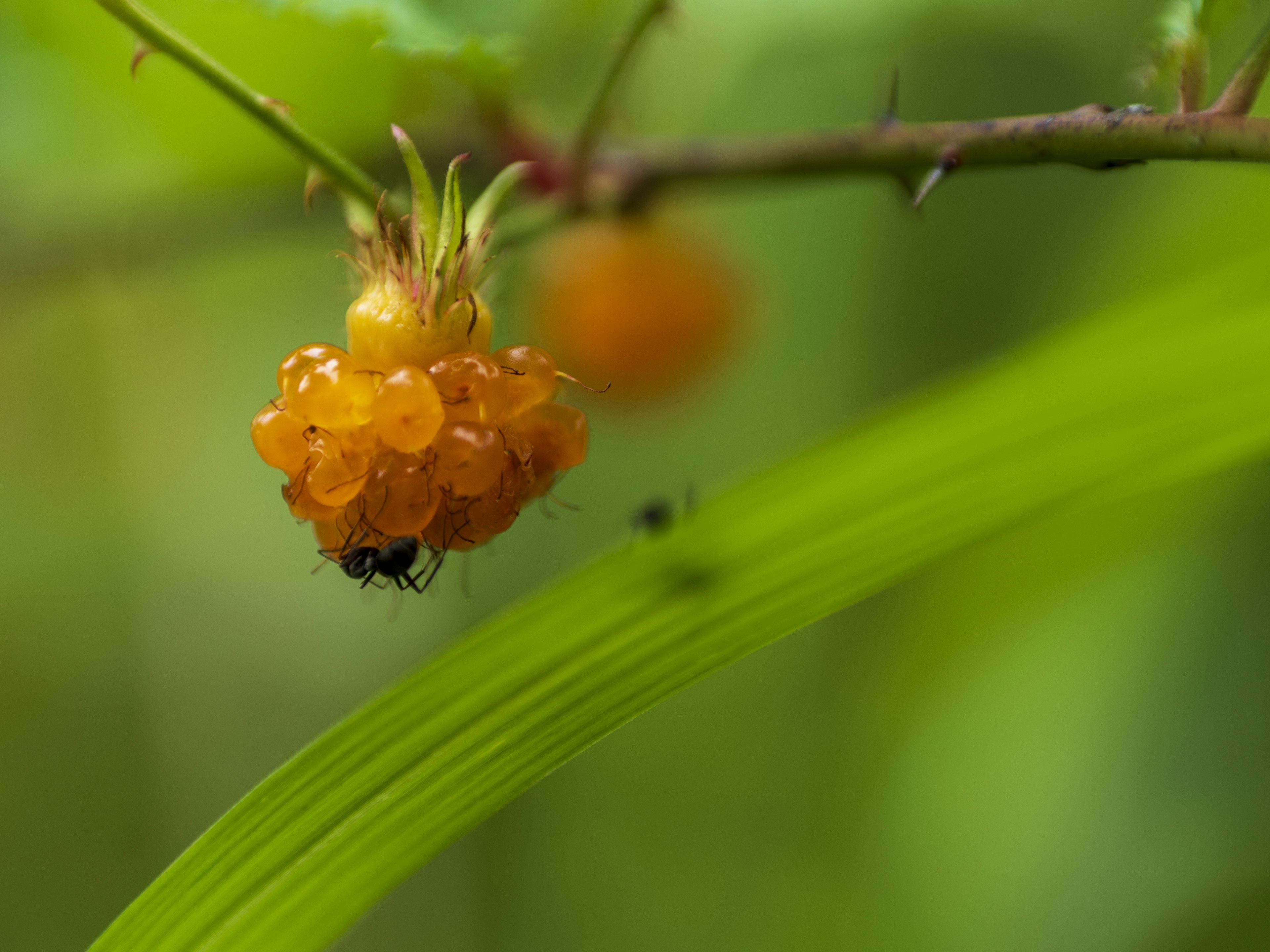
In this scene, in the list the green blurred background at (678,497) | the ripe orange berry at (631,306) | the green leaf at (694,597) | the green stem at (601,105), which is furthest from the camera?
the ripe orange berry at (631,306)

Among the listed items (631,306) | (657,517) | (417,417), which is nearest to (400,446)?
(417,417)

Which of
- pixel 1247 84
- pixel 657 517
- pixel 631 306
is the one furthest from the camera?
pixel 631 306

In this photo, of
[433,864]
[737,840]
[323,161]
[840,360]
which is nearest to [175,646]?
[433,864]

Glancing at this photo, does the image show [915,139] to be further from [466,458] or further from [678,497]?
[678,497]

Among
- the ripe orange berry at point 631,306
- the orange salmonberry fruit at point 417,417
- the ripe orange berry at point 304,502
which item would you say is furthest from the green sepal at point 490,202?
the ripe orange berry at point 631,306

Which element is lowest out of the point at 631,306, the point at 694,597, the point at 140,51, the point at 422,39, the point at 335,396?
the point at 694,597

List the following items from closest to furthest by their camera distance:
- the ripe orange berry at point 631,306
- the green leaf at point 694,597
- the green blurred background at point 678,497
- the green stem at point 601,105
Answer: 1. the green leaf at point 694,597
2. the green stem at point 601,105
3. the green blurred background at point 678,497
4. the ripe orange berry at point 631,306

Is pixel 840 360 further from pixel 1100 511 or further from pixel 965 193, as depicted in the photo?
pixel 1100 511

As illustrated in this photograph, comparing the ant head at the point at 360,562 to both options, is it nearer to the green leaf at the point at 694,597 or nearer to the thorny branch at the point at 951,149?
the green leaf at the point at 694,597
